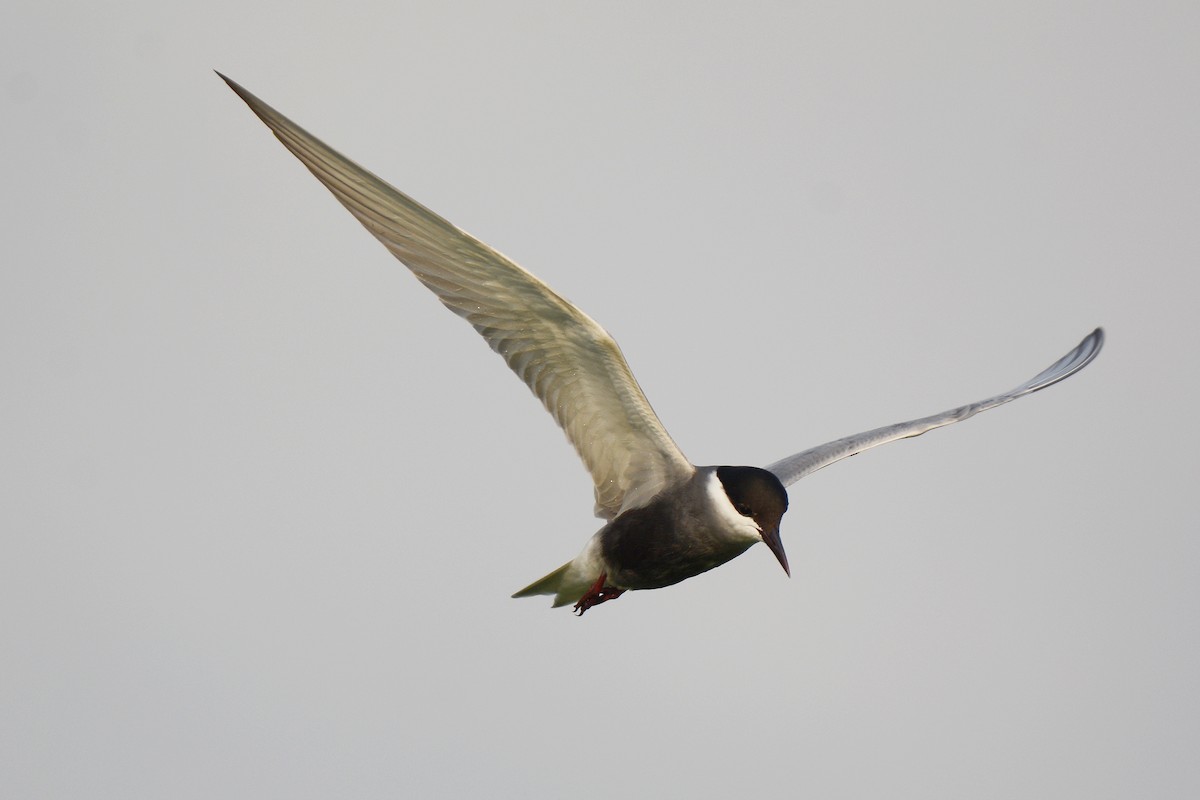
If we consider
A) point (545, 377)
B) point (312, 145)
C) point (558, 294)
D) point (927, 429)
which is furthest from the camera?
point (927, 429)

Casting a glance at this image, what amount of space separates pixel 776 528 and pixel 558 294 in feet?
7.01

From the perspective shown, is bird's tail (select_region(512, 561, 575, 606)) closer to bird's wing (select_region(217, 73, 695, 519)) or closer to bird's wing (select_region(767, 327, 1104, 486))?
bird's wing (select_region(217, 73, 695, 519))

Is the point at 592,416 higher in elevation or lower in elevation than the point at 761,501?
higher

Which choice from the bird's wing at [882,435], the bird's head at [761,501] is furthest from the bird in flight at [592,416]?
the bird's wing at [882,435]

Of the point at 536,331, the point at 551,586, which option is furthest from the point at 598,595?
the point at 536,331

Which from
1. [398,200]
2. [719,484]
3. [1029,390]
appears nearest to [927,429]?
[1029,390]

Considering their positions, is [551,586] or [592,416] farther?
[551,586]

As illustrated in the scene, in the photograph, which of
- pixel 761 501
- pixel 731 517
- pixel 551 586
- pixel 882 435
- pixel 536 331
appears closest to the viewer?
Answer: pixel 761 501

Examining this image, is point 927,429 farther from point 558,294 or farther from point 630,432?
point 558,294

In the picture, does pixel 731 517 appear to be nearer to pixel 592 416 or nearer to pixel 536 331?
pixel 592 416

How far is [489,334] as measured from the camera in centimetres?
1210

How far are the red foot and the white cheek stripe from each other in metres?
1.13

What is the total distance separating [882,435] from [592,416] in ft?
9.33

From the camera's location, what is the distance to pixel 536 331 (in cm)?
1201
